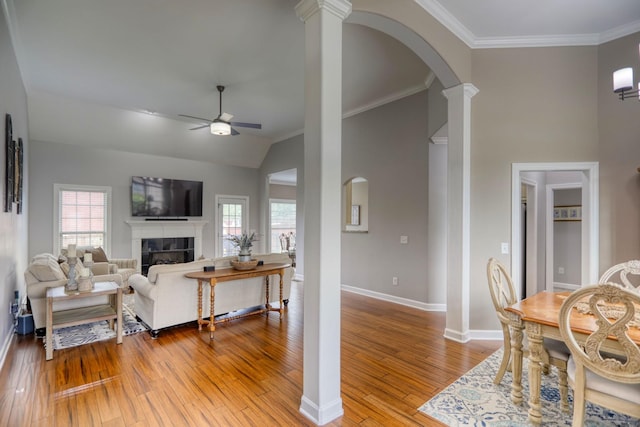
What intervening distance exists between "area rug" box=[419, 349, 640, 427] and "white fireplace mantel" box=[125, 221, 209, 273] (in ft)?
21.8

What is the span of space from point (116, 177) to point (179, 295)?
437 centimetres

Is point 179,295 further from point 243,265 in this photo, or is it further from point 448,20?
point 448,20

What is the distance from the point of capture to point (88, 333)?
146 inches

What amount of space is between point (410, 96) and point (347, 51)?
62.6 inches

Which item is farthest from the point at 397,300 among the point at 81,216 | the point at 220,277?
the point at 81,216

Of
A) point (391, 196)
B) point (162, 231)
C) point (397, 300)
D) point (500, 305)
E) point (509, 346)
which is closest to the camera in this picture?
point (500, 305)

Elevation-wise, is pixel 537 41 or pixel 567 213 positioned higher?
pixel 537 41

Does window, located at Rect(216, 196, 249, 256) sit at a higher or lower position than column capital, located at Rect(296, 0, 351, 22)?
lower

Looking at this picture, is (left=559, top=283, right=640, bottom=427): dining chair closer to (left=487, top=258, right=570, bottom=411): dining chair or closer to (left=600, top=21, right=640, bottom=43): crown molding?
(left=487, top=258, right=570, bottom=411): dining chair

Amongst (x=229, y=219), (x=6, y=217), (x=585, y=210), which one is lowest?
(x=229, y=219)

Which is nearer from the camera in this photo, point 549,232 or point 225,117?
point 225,117

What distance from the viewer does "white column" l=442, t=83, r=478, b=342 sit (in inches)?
139

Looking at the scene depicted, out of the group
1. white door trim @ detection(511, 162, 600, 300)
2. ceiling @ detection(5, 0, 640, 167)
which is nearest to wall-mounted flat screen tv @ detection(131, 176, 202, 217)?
ceiling @ detection(5, 0, 640, 167)

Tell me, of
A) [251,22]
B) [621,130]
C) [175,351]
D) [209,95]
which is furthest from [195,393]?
[621,130]
